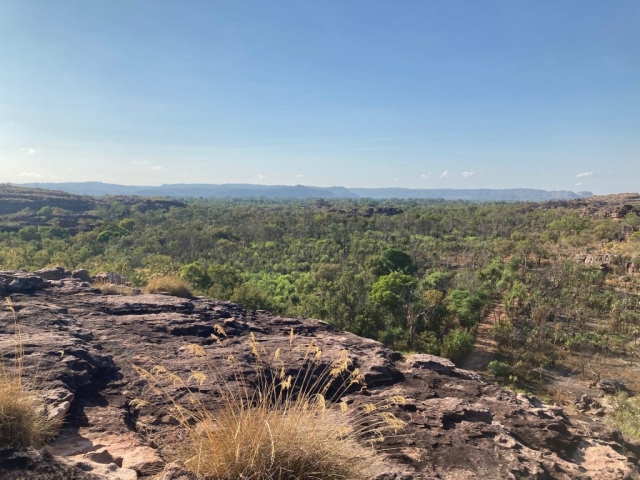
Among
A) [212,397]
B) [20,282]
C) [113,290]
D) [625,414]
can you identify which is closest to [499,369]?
[625,414]

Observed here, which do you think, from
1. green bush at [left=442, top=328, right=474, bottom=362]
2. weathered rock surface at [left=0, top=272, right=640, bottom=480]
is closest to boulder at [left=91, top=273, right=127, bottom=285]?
weathered rock surface at [left=0, top=272, right=640, bottom=480]

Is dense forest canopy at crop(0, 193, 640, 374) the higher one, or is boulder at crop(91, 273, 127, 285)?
boulder at crop(91, 273, 127, 285)

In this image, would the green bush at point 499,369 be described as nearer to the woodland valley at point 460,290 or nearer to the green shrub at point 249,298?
the woodland valley at point 460,290

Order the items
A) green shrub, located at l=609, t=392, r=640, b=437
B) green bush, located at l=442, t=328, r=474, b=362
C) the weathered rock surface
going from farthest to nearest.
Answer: green bush, located at l=442, t=328, r=474, b=362 → green shrub, located at l=609, t=392, r=640, b=437 → the weathered rock surface

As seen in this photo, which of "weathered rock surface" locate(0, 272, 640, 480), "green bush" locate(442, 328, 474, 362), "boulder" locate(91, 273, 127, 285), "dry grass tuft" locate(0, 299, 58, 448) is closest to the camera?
"dry grass tuft" locate(0, 299, 58, 448)

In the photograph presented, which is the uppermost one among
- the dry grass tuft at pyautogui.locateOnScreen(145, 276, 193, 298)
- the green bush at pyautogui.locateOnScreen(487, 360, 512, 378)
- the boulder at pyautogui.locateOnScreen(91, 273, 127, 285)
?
the dry grass tuft at pyautogui.locateOnScreen(145, 276, 193, 298)

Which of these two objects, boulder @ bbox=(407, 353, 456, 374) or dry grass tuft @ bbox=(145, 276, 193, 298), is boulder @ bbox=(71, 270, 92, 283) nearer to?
dry grass tuft @ bbox=(145, 276, 193, 298)

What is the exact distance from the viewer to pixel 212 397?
5203mm

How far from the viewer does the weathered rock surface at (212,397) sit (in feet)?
12.9

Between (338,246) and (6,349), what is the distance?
159 ft

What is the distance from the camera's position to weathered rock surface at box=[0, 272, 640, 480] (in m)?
3.93

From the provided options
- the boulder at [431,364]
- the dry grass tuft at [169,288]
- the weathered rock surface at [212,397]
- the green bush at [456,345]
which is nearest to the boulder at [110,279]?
the dry grass tuft at [169,288]

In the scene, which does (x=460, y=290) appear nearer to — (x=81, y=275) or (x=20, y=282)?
(x=81, y=275)

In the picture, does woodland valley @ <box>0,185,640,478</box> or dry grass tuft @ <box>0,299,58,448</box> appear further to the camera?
woodland valley @ <box>0,185,640,478</box>
